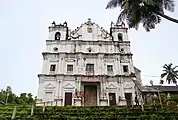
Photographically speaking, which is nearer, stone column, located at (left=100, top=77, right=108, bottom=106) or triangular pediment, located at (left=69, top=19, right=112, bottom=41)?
stone column, located at (left=100, top=77, right=108, bottom=106)

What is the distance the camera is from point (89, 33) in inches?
1236

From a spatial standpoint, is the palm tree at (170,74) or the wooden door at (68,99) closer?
the wooden door at (68,99)

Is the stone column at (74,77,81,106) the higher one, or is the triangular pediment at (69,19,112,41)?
the triangular pediment at (69,19,112,41)

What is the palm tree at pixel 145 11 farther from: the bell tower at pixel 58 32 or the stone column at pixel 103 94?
the bell tower at pixel 58 32

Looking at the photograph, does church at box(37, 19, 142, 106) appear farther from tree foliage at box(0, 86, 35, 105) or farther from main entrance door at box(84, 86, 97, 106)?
tree foliage at box(0, 86, 35, 105)

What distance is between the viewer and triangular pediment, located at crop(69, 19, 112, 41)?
3094cm

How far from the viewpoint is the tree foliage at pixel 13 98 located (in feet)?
142

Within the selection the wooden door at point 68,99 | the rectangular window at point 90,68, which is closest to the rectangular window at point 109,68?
the rectangular window at point 90,68

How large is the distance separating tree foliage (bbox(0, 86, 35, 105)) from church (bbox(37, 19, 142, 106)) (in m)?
17.9

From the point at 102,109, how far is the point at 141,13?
8.22 metres

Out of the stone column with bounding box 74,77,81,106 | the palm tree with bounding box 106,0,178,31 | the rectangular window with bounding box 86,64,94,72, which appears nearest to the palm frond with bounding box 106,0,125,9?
the palm tree with bounding box 106,0,178,31

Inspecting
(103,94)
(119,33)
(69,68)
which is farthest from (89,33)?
(103,94)

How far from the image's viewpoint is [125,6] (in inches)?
605

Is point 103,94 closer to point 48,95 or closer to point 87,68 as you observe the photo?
point 87,68
